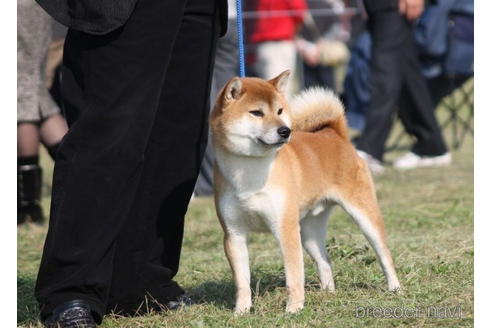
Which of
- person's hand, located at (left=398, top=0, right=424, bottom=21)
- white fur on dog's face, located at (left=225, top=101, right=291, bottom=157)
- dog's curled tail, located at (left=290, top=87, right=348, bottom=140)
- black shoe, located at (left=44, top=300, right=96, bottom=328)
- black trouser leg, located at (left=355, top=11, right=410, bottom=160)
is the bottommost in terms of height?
black trouser leg, located at (left=355, top=11, right=410, bottom=160)

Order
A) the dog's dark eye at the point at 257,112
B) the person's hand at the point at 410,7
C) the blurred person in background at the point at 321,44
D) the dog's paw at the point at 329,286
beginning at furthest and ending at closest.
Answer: the blurred person in background at the point at 321,44, the person's hand at the point at 410,7, the dog's paw at the point at 329,286, the dog's dark eye at the point at 257,112

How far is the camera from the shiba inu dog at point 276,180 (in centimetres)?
359

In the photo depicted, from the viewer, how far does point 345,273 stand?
14.8 feet

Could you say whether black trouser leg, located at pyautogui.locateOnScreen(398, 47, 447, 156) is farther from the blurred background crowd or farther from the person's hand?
the person's hand

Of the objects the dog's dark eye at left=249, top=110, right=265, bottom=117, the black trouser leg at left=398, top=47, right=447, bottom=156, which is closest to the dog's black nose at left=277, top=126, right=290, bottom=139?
the dog's dark eye at left=249, top=110, right=265, bottom=117

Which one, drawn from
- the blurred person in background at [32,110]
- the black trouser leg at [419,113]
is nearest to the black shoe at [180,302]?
the blurred person in background at [32,110]

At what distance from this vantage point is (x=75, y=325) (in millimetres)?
3459

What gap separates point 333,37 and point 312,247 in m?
8.80

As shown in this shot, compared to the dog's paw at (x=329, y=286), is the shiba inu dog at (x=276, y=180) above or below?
above

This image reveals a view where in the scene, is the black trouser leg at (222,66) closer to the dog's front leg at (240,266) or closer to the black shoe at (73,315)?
the dog's front leg at (240,266)

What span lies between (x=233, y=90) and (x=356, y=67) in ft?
22.2

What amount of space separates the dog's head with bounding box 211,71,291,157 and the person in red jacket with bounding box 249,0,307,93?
5963mm

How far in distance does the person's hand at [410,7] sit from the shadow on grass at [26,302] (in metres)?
4.37

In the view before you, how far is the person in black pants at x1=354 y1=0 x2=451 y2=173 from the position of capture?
809 centimetres
